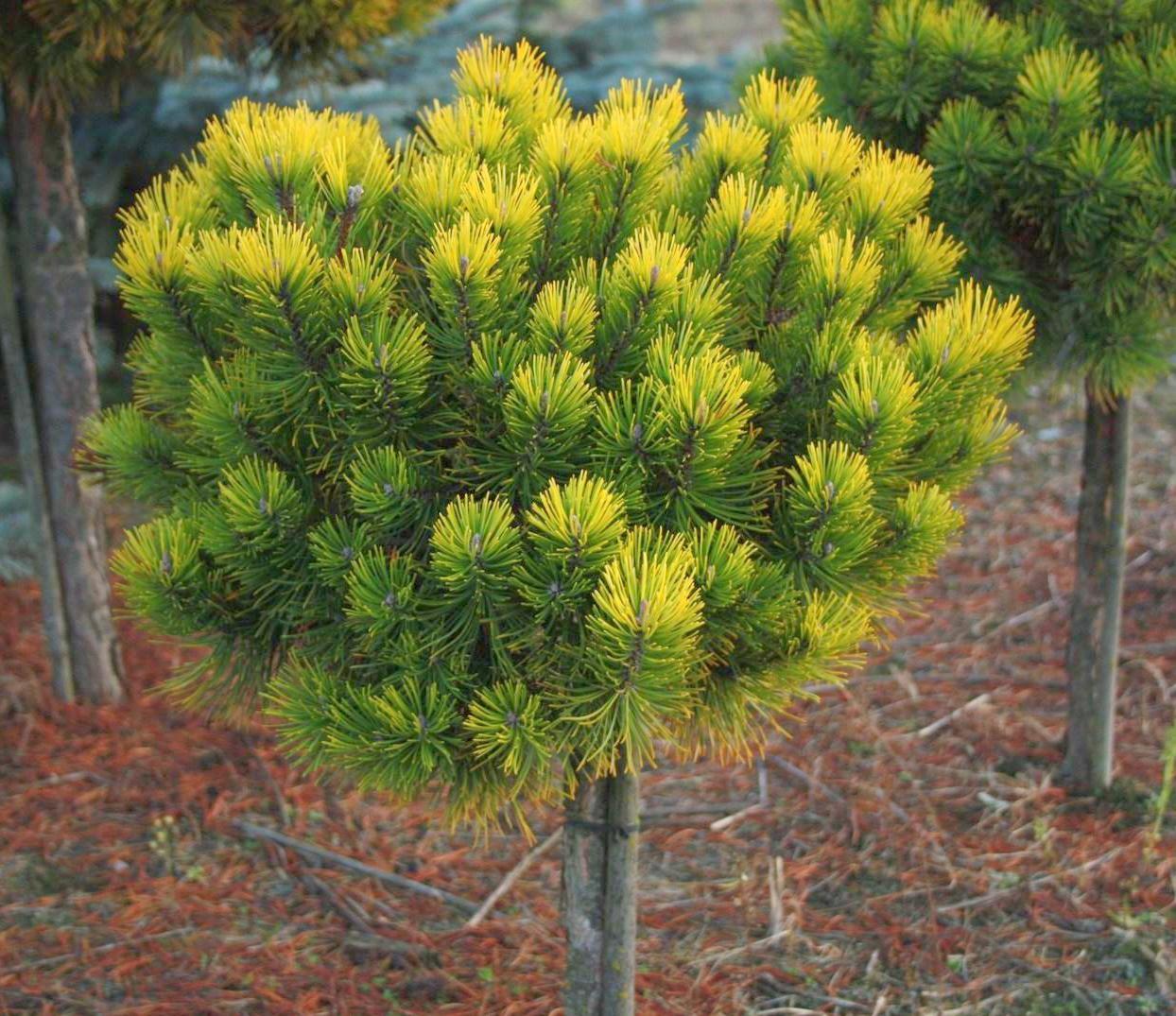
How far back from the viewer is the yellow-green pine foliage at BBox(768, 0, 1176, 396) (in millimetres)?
2732

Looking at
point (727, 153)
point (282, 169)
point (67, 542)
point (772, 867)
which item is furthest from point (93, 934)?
point (727, 153)

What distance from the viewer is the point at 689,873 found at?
12.0 feet

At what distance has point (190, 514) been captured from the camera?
2.17 m

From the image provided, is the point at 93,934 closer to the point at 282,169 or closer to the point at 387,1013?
the point at 387,1013

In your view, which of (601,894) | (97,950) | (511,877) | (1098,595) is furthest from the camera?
(1098,595)

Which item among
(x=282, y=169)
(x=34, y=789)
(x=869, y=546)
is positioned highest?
(x=282, y=169)

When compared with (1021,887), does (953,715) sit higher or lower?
higher

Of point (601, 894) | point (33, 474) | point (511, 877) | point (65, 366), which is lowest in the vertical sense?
point (511, 877)

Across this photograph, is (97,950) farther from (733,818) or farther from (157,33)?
(157,33)

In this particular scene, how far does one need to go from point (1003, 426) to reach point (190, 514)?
146cm

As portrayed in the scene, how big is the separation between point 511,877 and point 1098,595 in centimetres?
194

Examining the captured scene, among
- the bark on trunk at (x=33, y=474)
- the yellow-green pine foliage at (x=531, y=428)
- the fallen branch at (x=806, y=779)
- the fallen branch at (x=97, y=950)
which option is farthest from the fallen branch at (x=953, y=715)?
the bark on trunk at (x=33, y=474)

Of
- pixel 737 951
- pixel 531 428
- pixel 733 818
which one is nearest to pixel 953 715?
pixel 733 818

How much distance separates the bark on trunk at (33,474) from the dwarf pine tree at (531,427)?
213 cm
